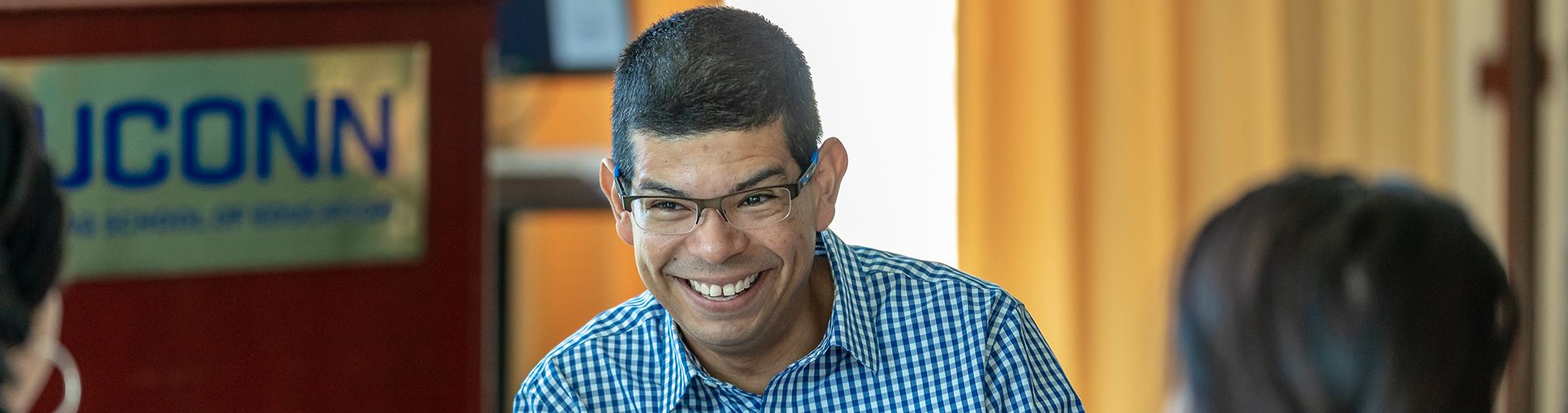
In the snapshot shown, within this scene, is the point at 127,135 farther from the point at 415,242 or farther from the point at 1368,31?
the point at 1368,31

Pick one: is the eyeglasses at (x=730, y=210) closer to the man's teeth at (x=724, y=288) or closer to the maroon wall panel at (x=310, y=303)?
the man's teeth at (x=724, y=288)

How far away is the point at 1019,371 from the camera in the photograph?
4.39ft

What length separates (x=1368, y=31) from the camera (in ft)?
9.40

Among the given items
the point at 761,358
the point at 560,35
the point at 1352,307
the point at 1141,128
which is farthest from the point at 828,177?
the point at 1141,128

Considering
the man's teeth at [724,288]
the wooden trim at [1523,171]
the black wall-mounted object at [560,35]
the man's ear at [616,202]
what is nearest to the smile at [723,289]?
the man's teeth at [724,288]

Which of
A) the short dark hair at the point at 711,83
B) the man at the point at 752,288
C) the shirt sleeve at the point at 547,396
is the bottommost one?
the shirt sleeve at the point at 547,396

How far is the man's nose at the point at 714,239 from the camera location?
1.23 meters

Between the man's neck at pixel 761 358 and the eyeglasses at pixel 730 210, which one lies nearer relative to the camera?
the eyeglasses at pixel 730 210

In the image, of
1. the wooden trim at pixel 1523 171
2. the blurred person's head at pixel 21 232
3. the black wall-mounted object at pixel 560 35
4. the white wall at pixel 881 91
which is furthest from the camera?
the white wall at pixel 881 91

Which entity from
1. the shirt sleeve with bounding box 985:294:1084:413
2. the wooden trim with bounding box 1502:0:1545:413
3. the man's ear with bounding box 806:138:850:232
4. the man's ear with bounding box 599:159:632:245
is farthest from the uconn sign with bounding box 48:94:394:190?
the wooden trim with bounding box 1502:0:1545:413

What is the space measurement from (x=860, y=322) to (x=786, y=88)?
29 cm

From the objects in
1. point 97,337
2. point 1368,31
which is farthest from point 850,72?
point 97,337

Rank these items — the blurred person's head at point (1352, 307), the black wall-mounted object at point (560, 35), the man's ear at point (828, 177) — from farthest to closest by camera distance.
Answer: the black wall-mounted object at point (560, 35)
the man's ear at point (828, 177)
the blurred person's head at point (1352, 307)

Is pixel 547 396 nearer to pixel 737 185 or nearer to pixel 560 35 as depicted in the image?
pixel 737 185
